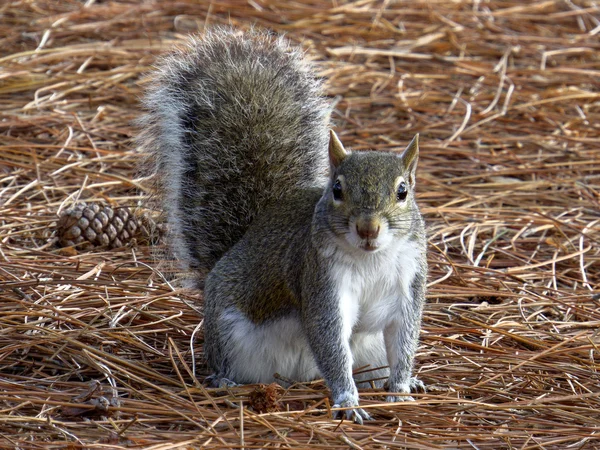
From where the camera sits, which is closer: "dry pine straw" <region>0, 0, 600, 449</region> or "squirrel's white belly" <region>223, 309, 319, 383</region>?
"dry pine straw" <region>0, 0, 600, 449</region>

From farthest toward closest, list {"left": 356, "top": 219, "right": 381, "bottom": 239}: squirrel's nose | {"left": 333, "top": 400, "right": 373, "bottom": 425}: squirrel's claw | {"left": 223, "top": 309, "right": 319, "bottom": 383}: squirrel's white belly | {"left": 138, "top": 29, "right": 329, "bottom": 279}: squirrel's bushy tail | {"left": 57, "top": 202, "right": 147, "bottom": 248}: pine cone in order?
{"left": 57, "top": 202, "right": 147, "bottom": 248}: pine cone < {"left": 138, "top": 29, "right": 329, "bottom": 279}: squirrel's bushy tail < {"left": 223, "top": 309, "right": 319, "bottom": 383}: squirrel's white belly < {"left": 333, "top": 400, "right": 373, "bottom": 425}: squirrel's claw < {"left": 356, "top": 219, "right": 381, "bottom": 239}: squirrel's nose

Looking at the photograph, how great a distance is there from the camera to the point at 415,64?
5500 mm

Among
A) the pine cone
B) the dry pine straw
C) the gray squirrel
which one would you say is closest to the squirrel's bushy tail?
the gray squirrel

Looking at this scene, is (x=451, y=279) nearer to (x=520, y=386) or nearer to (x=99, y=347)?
(x=520, y=386)

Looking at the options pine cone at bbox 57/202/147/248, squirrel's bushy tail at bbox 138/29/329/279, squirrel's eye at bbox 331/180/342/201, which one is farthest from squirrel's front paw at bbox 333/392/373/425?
pine cone at bbox 57/202/147/248

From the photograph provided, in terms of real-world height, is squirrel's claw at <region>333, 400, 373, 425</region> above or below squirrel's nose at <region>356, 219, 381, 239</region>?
below

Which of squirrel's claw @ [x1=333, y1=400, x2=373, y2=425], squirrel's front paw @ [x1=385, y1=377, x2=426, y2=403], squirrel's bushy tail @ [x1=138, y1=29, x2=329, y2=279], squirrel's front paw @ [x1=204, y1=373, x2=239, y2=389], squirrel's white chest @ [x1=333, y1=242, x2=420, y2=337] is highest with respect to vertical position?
squirrel's bushy tail @ [x1=138, y1=29, x2=329, y2=279]

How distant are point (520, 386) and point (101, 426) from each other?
115 centimetres

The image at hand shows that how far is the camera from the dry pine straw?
95.3 inches

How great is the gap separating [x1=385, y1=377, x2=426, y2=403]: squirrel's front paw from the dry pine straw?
6cm

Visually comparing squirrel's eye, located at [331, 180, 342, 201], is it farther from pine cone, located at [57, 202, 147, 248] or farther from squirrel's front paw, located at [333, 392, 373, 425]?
pine cone, located at [57, 202, 147, 248]

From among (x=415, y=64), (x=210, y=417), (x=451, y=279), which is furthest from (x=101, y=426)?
(x=415, y=64)

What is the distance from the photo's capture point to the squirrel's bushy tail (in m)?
3.05

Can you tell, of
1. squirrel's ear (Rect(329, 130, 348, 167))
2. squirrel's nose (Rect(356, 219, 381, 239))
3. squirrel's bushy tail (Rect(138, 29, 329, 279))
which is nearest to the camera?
squirrel's nose (Rect(356, 219, 381, 239))
